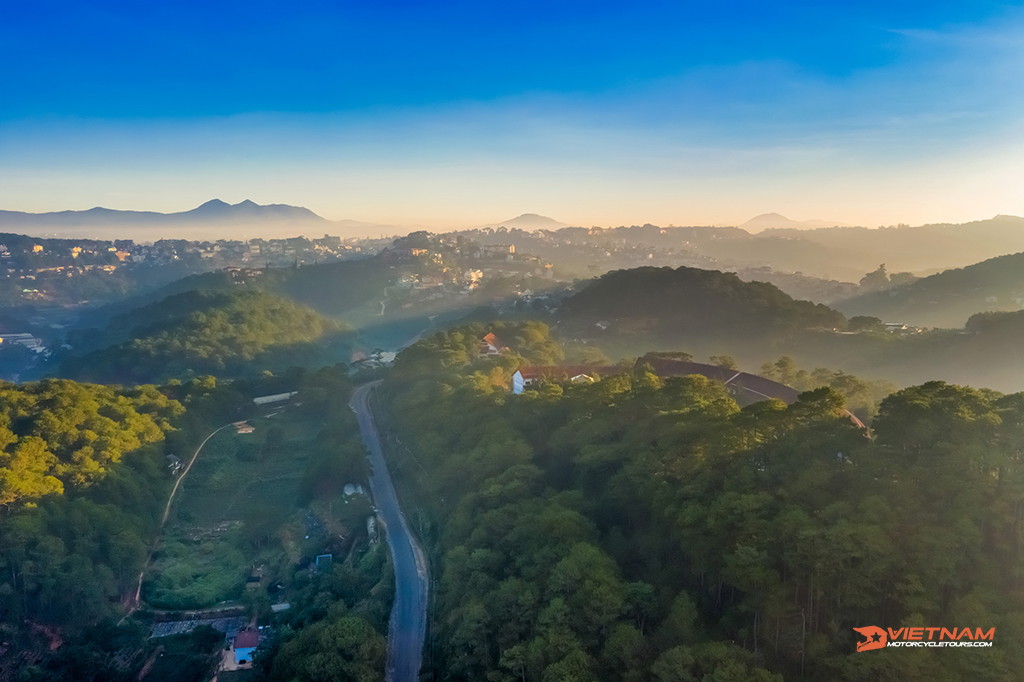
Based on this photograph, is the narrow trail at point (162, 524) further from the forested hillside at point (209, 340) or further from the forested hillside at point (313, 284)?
the forested hillside at point (313, 284)

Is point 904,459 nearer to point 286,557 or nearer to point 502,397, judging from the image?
point 502,397

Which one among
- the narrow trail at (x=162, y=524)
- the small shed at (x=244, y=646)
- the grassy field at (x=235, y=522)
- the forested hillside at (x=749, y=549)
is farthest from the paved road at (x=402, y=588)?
the narrow trail at (x=162, y=524)

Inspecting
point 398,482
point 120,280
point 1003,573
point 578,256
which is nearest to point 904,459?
point 1003,573

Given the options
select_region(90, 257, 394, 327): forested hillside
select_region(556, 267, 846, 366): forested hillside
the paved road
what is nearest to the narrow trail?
A: the paved road

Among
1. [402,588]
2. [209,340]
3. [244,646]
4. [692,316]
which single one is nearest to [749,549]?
[402,588]

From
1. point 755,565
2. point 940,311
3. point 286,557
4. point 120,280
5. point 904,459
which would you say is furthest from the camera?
point 120,280

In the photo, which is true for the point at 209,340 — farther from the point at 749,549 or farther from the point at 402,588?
the point at 749,549
